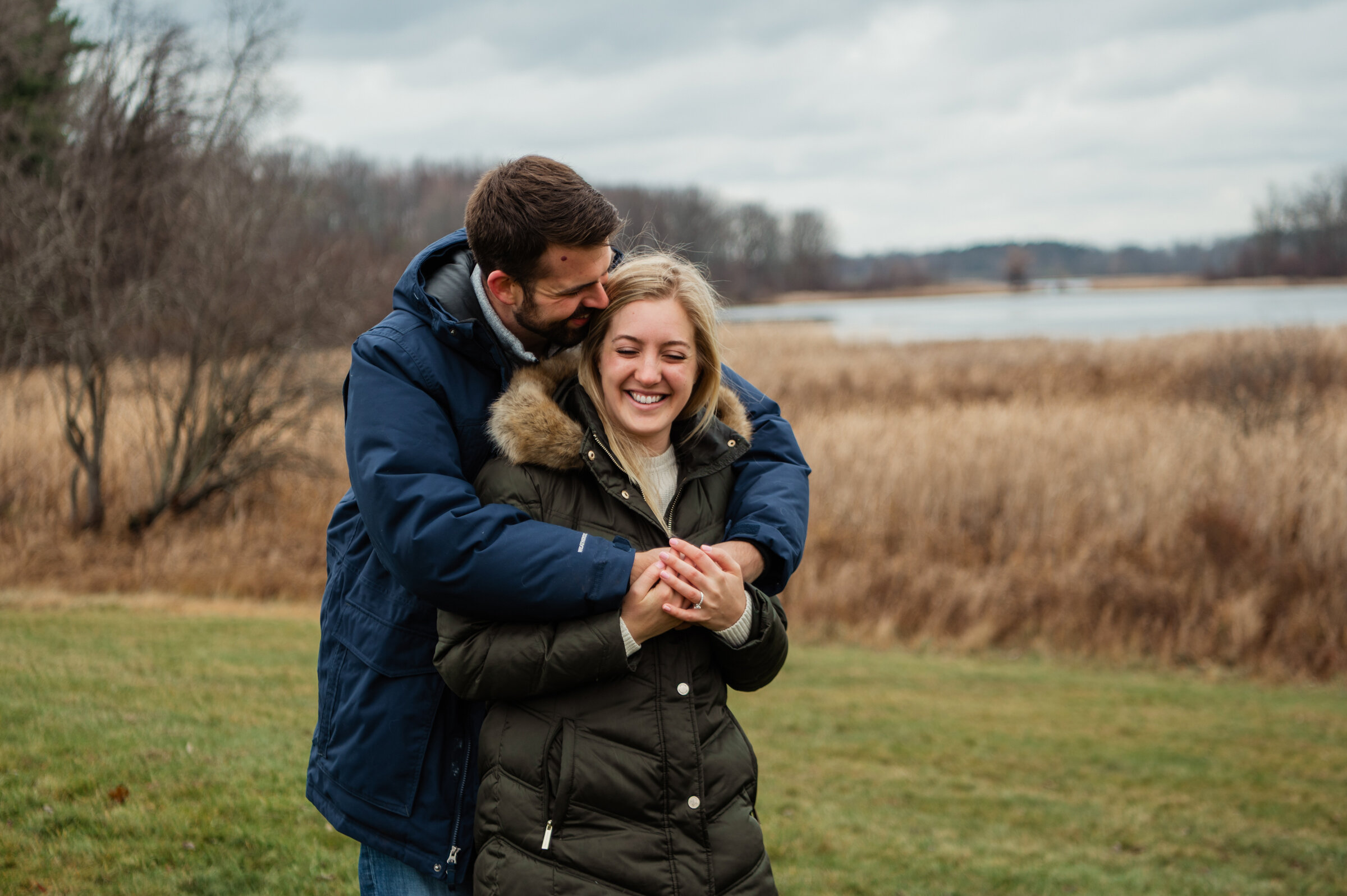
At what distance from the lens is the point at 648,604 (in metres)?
2.17

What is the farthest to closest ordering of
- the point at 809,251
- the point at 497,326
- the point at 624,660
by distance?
the point at 809,251
the point at 497,326
the point at 624,660

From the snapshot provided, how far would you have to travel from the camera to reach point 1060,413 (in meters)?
16.2

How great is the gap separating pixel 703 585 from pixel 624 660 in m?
0.22

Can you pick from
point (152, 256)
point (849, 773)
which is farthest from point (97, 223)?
point (849, 773)

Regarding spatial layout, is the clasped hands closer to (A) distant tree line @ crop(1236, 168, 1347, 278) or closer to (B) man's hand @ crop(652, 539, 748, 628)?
(B) man's hand @ crop(652, 539, 748, 628)

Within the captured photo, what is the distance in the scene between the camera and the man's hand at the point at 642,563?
219 centimetres

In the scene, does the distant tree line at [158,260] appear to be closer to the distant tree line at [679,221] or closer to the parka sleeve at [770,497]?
the parka sleeve at [770,497]

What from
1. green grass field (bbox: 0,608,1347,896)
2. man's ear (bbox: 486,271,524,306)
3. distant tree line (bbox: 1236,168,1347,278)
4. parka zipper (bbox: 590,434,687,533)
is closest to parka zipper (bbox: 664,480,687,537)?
parka zipper (bbox: 590,434,687,533)

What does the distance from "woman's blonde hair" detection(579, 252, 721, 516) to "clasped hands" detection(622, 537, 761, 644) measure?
0.24 metres

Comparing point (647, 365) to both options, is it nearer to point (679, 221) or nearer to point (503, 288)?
point (503, 288)

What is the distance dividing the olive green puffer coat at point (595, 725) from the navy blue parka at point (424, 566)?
9 cm

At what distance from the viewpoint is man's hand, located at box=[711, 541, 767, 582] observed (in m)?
2.34

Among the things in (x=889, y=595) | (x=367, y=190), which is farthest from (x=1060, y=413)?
(x=367, y=190)

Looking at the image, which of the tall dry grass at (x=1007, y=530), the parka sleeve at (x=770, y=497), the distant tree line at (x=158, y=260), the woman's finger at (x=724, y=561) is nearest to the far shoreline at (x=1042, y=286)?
the tall dry grass at (x=1007, y=530)
